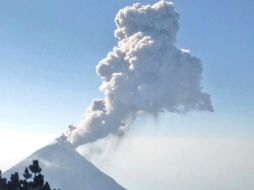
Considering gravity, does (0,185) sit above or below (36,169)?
below

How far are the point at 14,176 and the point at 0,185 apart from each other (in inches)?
132

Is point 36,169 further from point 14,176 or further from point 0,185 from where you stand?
point 0,185

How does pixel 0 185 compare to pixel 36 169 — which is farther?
pixel 36 169

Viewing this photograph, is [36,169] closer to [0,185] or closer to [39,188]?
[39,188]

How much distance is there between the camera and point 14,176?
3697 cm

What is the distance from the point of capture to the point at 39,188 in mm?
36344

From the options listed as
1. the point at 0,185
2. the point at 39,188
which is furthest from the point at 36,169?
the point at 0,185

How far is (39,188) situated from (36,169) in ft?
5.21

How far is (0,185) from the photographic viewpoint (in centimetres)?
3362

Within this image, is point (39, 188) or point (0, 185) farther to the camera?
point (39, 188)

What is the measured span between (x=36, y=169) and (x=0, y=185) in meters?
4.07
